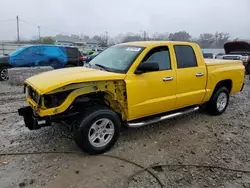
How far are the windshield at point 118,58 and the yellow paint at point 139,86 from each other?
0.13 m

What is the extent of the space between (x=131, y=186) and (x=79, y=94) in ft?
5.10

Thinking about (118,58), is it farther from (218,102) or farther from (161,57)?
(218,102)

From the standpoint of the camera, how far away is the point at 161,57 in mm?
4371

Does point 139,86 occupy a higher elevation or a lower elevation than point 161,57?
lower

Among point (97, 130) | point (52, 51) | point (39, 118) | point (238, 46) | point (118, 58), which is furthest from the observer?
point (238, 46)

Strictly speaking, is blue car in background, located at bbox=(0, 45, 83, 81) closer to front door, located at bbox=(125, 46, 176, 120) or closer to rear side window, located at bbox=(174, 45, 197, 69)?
rear side window, located at bbox=(174, 45, 197, 69)

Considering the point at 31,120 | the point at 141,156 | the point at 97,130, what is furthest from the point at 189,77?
the point at 31,120

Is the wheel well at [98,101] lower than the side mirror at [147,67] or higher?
lower

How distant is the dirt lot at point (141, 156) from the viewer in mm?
3094

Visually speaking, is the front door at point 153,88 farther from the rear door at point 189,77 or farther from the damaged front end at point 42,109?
the damaged front end at point 42,109

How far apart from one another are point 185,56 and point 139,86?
153cm

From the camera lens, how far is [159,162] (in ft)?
11.7

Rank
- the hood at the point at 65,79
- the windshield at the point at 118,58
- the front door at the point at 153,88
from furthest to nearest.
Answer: the windshield at the point at 118,58, the front door at the point at 153,88, the hood at the point at 65,79

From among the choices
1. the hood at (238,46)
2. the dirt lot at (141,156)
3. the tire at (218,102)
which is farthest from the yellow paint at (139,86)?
the hood at (238,46)
